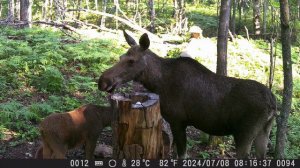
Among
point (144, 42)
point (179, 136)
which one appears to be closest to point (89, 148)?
point (179, 136)

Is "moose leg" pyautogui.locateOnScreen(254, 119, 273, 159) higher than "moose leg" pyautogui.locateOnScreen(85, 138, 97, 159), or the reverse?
"moose leg" pyautogui.locateOnScreen(254, 119, 273, 159)

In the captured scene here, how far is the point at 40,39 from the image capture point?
16.3 m

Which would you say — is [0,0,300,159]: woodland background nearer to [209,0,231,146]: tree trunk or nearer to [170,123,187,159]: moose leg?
[209,0,231,146]: tree trunk

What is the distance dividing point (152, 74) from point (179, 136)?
1228mm

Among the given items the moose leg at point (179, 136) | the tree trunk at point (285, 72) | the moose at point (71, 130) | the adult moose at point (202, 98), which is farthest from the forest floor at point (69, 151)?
the tree trunk at point (285, 72)

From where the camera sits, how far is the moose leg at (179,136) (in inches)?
288

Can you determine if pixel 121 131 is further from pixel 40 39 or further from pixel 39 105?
pixel 40 39

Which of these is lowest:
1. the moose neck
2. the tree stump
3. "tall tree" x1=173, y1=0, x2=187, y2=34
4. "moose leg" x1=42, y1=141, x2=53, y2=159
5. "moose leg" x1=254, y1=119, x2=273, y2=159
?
"moose leg" x1=42, y1=141, x2=53, y2=159

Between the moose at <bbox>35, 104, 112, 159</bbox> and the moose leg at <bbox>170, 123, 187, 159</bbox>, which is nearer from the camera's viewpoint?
the moose leg at <bbox>170, 123, 187, 159</bbox>

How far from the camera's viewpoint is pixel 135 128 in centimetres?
571

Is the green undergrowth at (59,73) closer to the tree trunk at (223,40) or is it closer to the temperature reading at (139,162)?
the tree trunk at (223,40)

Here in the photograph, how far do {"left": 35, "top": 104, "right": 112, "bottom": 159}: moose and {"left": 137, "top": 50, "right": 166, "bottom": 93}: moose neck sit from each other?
1870mm

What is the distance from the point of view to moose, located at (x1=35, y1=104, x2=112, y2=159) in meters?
7.75

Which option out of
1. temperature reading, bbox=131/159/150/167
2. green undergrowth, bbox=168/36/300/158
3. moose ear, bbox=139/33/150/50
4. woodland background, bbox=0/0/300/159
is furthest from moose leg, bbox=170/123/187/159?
green undergrowth, bbox=168/36/300/158
